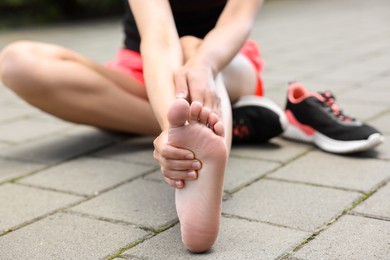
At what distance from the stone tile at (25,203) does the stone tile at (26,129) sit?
64cm

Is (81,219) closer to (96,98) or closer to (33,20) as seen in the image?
(96,98)

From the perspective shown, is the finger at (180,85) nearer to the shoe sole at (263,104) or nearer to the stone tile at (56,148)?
the shoe sole at (263,104)

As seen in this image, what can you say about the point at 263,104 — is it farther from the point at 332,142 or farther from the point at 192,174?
the point at 192,174

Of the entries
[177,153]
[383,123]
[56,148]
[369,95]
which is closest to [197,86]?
[177,153]

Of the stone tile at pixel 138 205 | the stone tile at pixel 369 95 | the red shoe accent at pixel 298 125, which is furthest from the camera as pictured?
the stone tile at pixel 369 95

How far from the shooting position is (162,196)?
188 centimetres

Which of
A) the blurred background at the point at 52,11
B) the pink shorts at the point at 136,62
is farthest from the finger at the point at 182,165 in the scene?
the blurred background at the point at 52,11

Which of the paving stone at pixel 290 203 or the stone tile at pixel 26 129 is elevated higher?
the paving stone at pixel 290 203

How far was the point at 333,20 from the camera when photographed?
6.77 metres

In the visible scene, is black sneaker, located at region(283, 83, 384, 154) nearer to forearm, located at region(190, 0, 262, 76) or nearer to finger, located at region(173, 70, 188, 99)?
forearm, located at region(190, 0, 262, 76)

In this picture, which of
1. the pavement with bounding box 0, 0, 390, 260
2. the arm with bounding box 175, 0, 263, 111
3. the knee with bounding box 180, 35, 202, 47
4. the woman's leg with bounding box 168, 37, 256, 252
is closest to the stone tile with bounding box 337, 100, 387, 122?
the pavement with bounding box 0, 0, 390, 260

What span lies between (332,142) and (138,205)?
722 mm

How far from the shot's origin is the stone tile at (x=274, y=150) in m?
2.23

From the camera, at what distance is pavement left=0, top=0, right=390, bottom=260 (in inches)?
60.1
